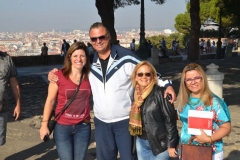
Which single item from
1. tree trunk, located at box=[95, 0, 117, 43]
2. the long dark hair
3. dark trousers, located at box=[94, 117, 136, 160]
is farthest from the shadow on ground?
tree trunk, located at box=[95, 0, 117, 43]

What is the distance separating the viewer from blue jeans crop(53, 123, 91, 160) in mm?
3762

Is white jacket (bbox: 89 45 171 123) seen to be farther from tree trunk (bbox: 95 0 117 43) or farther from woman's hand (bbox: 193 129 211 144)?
tree trunk (bbox: 95 0 117 43)

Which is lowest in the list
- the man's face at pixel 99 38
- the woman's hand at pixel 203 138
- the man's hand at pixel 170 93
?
the woman's hand at pixel 203 138

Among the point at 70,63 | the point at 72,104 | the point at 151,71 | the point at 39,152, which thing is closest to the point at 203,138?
the point at 151,71

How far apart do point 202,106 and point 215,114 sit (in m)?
0.13

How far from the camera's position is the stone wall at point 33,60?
23.9m

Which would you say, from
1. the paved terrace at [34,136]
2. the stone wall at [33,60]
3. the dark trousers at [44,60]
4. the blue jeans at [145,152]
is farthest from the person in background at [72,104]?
the dark trousers at [44,60]

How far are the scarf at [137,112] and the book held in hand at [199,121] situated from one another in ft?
1.50

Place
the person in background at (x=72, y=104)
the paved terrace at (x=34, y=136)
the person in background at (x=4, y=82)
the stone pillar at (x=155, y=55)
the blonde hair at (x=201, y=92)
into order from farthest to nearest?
the stone pillar at (x=155, y=55) → the paved terrace at (x=34, y=136) → the person in background at (x=4, y=82) → the person in background at (x=72, y=104) → the blonde hair at (x=201, y=92)

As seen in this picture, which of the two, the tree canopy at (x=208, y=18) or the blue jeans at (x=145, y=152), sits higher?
the tree canopy at (x=208, y=18)

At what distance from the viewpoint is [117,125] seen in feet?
12.0

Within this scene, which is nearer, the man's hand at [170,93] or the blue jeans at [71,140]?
the man's hand at [170,93]

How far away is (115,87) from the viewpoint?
361cm

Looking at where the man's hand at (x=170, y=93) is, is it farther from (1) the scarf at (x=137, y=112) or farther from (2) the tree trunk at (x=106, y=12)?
(2) the tree trunk at (x=106, y=12)
